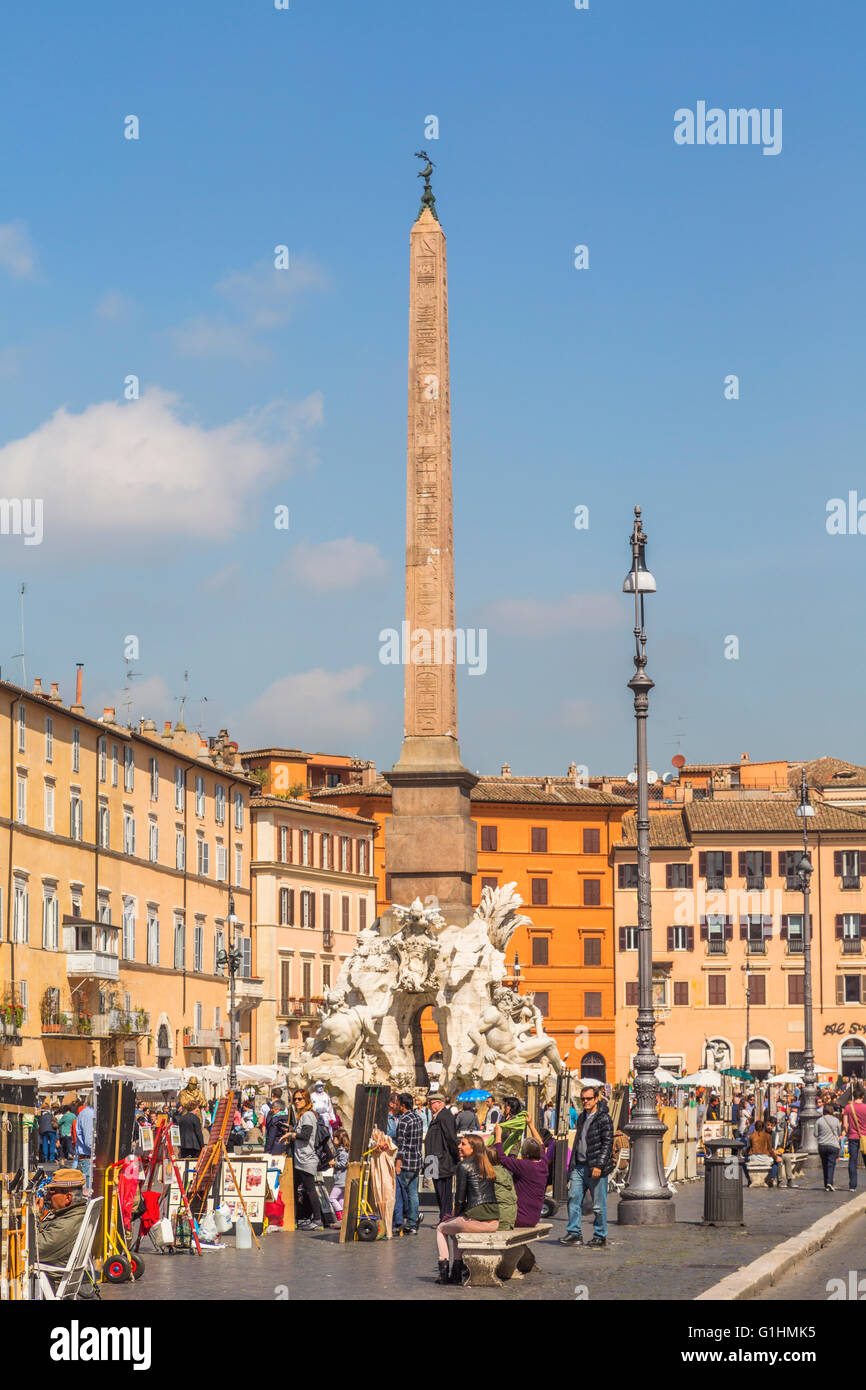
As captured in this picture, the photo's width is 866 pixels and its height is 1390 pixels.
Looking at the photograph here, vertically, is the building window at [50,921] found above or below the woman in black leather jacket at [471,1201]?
above

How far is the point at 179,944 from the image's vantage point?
61750mm

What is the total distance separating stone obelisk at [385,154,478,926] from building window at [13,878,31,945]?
67.5 feet

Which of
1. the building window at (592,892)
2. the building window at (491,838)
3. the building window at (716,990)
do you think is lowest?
the building window at (716,990)

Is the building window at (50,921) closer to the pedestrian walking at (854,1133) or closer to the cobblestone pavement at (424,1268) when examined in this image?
the pedestrian walking at (854,1133)

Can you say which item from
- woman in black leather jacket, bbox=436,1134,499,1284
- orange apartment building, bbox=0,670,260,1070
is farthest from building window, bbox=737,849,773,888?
woman in black leather jacket, bbox=436,1134,499,1284

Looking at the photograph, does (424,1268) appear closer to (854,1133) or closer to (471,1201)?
(471,1201)

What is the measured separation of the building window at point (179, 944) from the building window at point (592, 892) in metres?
18.2

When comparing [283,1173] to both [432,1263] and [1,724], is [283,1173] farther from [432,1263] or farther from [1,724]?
[1,724]

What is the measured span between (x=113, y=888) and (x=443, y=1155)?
130 ft

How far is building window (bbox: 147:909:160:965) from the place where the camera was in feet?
193

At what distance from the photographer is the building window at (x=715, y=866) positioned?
250ft

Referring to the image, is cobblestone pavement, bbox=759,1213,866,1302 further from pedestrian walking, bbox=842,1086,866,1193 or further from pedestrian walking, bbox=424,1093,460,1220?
pedestrian walking, bbox=842,1086,866,1193

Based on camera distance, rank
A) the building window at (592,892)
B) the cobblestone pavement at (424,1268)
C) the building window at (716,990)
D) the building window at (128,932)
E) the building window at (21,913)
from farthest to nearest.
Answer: the building window at (592,892)
the building window at (716,990)
the building window at (128,932)
the building window at (21,913)
the cobblestone pavement at (424,1268)

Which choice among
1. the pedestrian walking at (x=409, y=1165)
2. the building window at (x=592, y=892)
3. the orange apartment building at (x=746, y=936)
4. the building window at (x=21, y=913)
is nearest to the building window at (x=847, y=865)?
the orange apartment building at (x=746, y=936)
